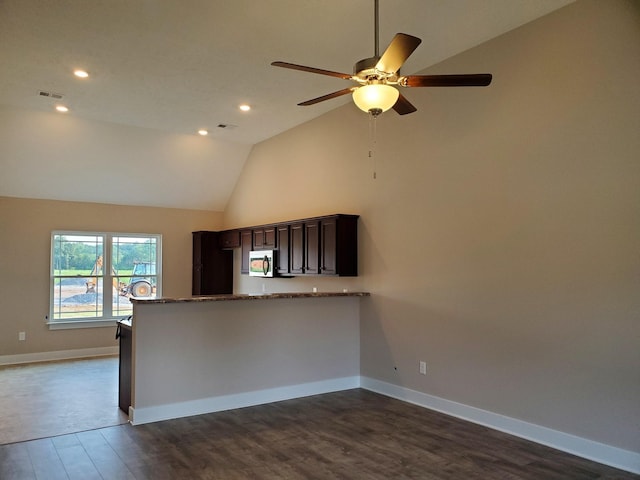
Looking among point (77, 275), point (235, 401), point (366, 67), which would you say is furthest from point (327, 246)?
point (77, 275)

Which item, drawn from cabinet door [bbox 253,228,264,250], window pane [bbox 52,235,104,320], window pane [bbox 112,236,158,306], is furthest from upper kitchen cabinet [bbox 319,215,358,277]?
window pane [bbox 52,235,104,320]

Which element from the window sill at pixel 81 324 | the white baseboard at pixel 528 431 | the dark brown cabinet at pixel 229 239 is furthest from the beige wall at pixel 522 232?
the window sill at pixel 81 324

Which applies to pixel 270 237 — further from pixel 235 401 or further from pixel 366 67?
pixel 366 67

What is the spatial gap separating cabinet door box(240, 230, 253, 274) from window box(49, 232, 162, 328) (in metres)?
1.76

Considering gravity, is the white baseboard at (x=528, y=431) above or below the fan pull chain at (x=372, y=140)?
below

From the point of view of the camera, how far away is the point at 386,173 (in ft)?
17.8

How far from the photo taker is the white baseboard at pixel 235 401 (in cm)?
432

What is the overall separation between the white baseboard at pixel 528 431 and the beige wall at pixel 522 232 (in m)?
0.06

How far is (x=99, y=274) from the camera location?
26.6 ft

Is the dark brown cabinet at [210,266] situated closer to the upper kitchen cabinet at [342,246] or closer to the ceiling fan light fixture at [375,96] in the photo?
the upper kitchen cabinet at [342,246]

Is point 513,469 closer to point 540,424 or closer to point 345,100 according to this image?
point 540,424

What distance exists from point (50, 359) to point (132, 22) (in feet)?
19.0

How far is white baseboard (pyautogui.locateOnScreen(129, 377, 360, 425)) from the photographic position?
14.2 ft

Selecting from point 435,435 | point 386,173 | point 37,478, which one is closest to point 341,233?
point 386,173
